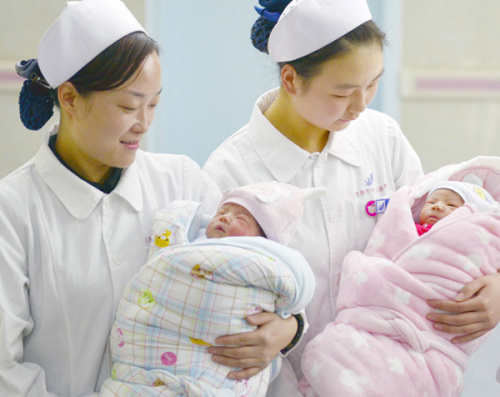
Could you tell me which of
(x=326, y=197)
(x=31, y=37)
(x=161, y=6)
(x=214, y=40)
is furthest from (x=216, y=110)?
(x=326, y=197)

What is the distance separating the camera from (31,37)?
306 cm

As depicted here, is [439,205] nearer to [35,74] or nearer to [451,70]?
[35,74]

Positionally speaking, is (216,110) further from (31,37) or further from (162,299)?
(162,299)

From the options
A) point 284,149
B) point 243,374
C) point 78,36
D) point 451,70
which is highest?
point 78,36

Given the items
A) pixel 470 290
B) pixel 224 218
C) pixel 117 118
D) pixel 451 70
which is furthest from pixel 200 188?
pixel 451 70

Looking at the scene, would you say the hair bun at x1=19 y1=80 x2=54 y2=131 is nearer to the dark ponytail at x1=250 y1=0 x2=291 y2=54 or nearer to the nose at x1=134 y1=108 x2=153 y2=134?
the nose at x1=134 y1=108 x2=153 y2=134

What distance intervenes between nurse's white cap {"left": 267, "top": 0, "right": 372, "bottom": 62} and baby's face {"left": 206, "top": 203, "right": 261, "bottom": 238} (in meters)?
Answer: 0.47

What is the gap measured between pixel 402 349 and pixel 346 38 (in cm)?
82

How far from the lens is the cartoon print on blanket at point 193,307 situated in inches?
56.2

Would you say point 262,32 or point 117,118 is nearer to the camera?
point 117,118

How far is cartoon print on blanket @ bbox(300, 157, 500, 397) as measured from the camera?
1.53 meters

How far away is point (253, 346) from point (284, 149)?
617 millimetres

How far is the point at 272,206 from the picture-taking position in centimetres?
160

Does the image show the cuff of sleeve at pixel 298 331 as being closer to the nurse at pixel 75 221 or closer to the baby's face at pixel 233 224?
the nurse at pixel 75 221
